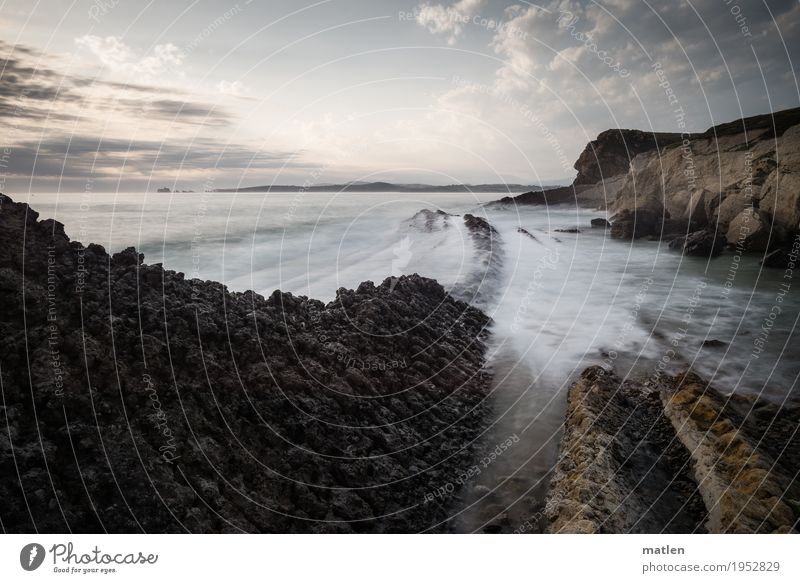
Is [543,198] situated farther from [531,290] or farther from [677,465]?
[677,465]

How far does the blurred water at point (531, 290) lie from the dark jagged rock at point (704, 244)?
1.96 feet

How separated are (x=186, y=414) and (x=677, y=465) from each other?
17.9 ft

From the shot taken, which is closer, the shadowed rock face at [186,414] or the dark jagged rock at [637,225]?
the shadowed rock face at [186,414]

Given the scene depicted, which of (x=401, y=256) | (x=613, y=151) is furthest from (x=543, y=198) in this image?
(x=401, y=256)

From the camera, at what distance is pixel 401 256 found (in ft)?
59.7

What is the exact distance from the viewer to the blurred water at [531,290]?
6.38 metres

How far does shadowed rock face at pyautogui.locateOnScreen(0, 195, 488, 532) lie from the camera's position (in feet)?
12.1

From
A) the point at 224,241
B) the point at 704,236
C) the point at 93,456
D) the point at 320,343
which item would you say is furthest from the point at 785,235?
the point at 224,241

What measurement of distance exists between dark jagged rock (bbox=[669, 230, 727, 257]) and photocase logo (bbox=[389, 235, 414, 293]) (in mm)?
11564

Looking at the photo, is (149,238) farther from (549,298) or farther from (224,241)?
(549,298)
